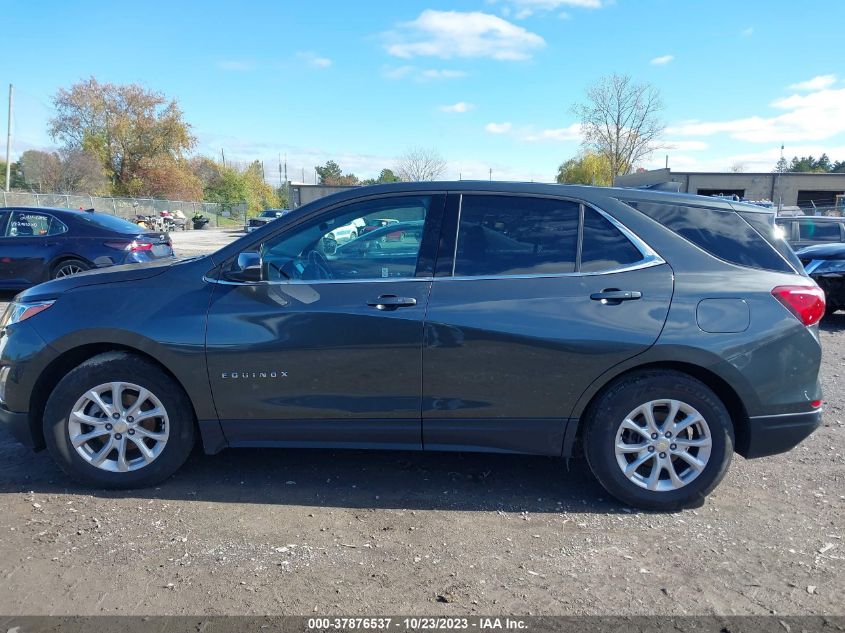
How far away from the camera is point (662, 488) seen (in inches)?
141

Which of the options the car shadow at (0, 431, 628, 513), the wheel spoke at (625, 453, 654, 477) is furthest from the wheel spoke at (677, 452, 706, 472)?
the car shadow at (0, 431, 628, 513)

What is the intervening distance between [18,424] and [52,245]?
7454 millimetres

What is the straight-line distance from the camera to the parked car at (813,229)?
12.6 meters

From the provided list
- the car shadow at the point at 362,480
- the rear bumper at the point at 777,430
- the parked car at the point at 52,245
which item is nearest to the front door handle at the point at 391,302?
the car shadow at the point at 362,480

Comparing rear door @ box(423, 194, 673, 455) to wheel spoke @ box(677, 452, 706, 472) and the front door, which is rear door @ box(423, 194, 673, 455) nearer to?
the front door

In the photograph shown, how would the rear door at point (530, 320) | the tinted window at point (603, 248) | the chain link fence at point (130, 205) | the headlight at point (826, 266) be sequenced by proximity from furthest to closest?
1. the chain link fence at point (130, 205)
2. the headlight at point (826, 266)
3. the tinted window at point (603, 248)
4. the rear door at point (530, 320)

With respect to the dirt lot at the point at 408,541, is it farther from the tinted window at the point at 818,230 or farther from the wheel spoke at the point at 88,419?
the tinted window at the point at 818,230

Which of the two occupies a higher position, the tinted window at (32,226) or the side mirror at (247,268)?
the tinted window at (32,226)

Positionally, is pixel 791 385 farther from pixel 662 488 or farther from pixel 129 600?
pixel 129 600

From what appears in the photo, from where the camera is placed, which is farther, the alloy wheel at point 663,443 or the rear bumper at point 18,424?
the rear bumper at point 18,424

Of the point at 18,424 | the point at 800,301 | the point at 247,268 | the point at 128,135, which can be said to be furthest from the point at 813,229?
the point at 128,135

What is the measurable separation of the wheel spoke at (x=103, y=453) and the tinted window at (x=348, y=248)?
53.8 inches

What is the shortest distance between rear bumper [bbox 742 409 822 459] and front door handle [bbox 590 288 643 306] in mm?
983

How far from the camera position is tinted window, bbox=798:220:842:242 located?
498 inches
